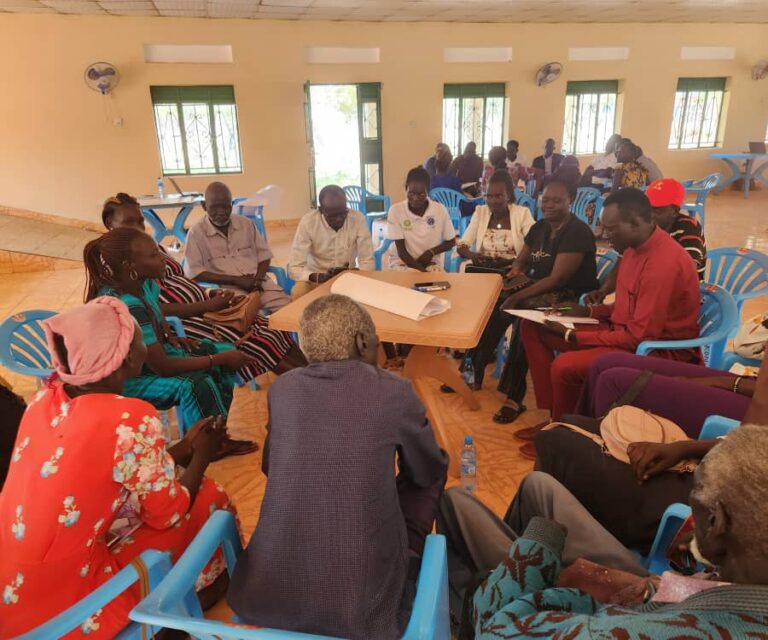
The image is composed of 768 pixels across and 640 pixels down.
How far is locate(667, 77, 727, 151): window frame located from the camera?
39.3 feet

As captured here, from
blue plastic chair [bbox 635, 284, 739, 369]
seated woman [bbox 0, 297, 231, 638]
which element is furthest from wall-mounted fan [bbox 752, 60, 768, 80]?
seated woman [bbox 0, 297, 231, 638]

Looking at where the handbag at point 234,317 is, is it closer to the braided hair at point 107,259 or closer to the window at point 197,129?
the braided hair at point 107,259

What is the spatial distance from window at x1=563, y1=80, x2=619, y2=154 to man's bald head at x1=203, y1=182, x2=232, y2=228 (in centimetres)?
965

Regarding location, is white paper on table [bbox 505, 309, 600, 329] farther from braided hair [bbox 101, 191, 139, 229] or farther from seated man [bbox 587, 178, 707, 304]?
braided hair [bbox 101, 191, 139, 229]

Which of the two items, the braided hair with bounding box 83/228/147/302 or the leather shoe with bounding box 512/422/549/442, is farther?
the leather shoe with bounding box 512/422/549/442

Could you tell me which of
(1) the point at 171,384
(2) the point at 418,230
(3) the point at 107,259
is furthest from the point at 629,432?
(2) the point at 418,230

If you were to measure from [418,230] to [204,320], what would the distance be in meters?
1.90

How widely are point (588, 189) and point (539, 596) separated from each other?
652 centimetres

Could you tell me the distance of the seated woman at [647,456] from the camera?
154cm

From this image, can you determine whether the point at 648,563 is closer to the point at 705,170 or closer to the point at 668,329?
the point at 668,329

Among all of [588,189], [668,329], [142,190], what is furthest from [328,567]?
[142,190]

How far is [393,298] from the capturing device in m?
2.55

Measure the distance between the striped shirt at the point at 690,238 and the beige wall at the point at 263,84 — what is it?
776cm

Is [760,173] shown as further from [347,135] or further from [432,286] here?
[432,286]
